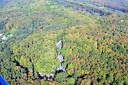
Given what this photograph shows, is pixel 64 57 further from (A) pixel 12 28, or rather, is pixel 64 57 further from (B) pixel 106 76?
(A) pixel 12 28

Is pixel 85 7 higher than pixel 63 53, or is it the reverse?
pixel 63 53

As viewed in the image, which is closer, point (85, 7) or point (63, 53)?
point (63, 53)

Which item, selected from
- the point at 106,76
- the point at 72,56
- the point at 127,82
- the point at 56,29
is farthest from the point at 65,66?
the point at 56,29

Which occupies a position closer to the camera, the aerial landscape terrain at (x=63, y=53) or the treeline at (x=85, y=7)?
the aerial landscape terrain at (x=63, y=53)

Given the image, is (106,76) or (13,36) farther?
(13,36)

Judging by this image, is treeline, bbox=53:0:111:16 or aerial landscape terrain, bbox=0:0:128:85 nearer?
aerial landscape terrain, bbox=0:0:128:85

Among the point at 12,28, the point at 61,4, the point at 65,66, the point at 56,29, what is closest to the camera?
the point at 65,66

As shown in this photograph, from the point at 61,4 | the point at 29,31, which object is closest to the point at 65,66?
the point at 29,31

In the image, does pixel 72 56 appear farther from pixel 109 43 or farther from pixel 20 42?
pixel 20 42

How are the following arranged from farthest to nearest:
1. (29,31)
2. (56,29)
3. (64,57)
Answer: (29,31), (56,29), (64,57)
